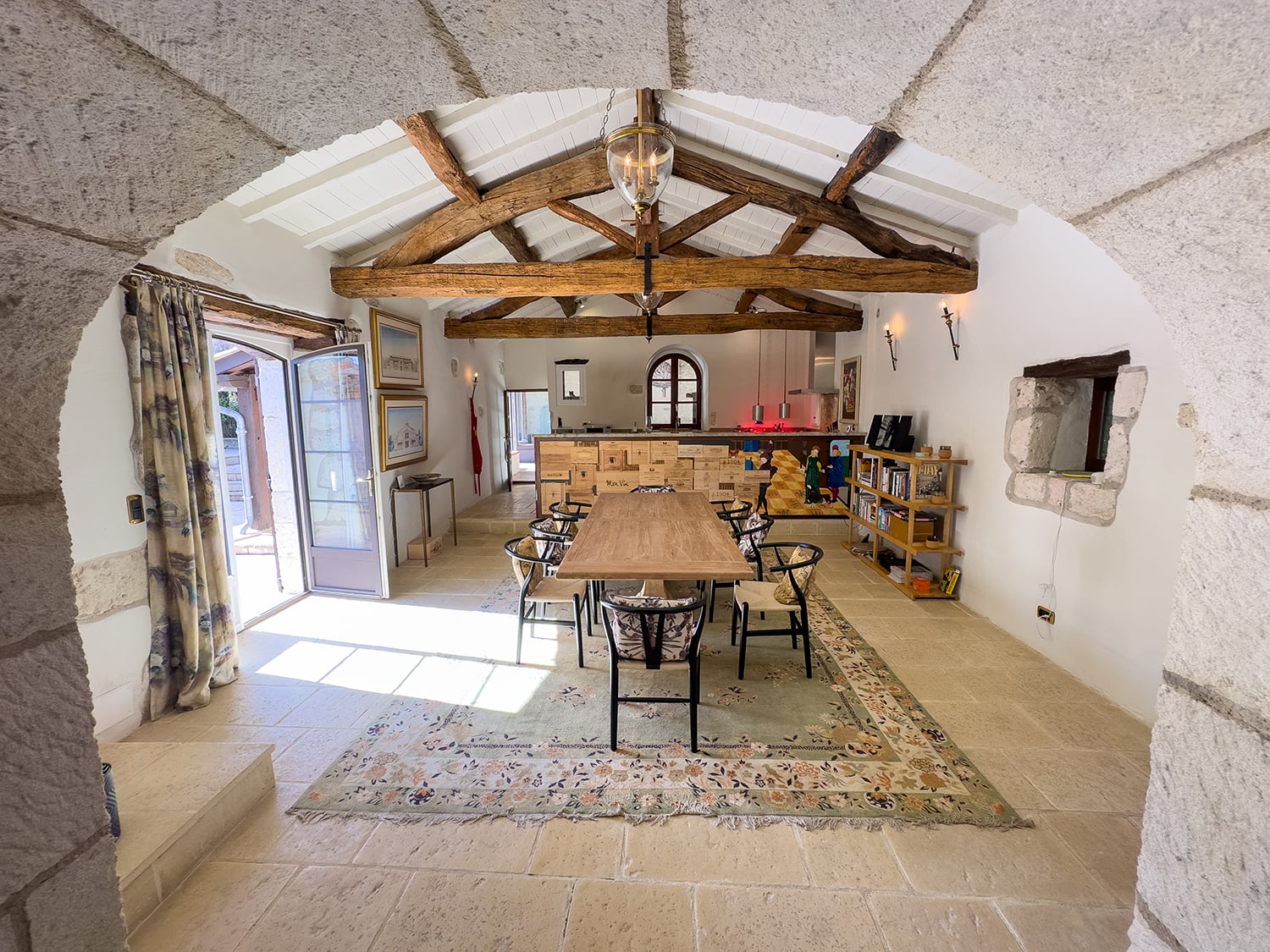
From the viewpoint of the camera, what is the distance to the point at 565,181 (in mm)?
4031

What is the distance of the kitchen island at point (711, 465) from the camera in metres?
6.34

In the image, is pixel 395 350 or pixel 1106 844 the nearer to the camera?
pixel 1106 844

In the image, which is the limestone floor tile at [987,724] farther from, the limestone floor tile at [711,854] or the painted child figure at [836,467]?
the painted child figure at [836,467]

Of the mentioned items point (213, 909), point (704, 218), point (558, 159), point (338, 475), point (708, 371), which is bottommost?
point (213, 909)

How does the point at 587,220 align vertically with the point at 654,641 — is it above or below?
above

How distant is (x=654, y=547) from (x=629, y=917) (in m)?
1.75

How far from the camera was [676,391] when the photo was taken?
9195 mm

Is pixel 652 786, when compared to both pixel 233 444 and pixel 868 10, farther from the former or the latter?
pixel 233 444

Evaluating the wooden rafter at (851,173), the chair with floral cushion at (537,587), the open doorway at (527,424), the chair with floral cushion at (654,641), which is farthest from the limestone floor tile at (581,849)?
the open doorway at (527,424)

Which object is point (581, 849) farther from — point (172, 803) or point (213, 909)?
point (172, 803)

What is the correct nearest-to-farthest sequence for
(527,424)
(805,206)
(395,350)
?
(805,206) < (395,350) < (527,424)

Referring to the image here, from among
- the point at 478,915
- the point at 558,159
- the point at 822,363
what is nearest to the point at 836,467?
the point at 822,363

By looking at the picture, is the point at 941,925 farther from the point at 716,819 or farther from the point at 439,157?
the point at 439,157

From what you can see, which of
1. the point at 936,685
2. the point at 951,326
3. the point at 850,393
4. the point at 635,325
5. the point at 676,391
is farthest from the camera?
the point at 676,391
